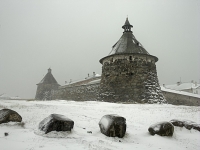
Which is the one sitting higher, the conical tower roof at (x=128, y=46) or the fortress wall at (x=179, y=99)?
the conical tower roof at (x=128, y=46)

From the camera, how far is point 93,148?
4.78 m

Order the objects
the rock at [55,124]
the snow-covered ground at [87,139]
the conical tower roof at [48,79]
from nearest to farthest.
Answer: the snow-covered ground at [87,139], the rock at [55,124], the conical tower roof at [48,79]

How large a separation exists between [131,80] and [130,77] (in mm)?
344

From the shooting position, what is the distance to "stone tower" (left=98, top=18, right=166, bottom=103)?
57.7 ft

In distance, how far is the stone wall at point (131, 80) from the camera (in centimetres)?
1755

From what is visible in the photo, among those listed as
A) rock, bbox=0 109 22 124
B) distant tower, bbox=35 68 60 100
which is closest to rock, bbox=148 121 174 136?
rock, bbox=0 109 22 124

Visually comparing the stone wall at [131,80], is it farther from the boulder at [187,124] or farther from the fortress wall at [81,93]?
the fortress wall at [81,93]

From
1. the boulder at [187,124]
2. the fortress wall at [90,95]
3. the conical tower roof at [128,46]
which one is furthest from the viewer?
the fortress wall at [90,95]

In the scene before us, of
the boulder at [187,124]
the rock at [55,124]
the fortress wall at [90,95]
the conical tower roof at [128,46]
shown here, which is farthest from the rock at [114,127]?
the fortress wall at [90,95]

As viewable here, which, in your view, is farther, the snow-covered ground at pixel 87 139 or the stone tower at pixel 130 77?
the stone tower at pixel 130 77

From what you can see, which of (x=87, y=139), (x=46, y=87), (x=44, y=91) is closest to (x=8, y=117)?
(x=87, y=139)

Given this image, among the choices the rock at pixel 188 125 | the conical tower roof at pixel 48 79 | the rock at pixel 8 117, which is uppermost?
the conical tower roof at pixel 48 79

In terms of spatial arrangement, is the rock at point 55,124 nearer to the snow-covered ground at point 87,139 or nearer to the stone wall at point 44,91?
the snow-covered ground at point 87,139

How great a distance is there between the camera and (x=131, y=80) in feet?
59.2
